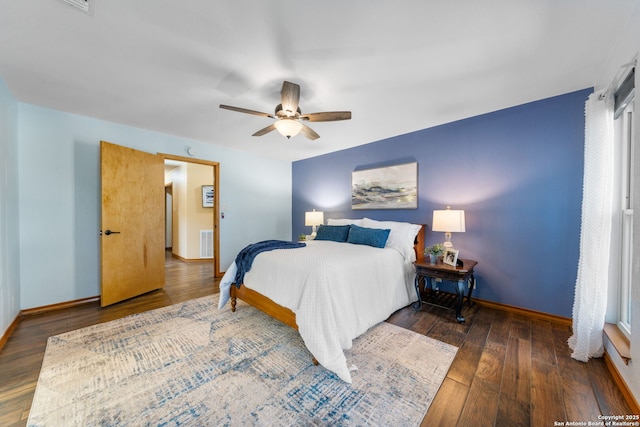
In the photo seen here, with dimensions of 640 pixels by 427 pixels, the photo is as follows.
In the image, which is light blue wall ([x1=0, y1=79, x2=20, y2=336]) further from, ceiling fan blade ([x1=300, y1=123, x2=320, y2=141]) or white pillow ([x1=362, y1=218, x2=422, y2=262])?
white pillow ([x1=362, y1=218, x2=422, y2=262])

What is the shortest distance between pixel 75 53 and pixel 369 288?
3.20 m

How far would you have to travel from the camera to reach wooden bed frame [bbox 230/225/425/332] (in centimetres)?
208

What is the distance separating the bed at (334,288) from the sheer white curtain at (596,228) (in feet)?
4.86

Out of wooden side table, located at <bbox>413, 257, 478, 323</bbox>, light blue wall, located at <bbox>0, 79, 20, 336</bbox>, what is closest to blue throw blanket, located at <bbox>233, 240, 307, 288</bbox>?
wooden side table, located at <bbox>413, 257, 478, 323</bbox>

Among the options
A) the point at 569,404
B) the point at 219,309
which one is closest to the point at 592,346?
the point at 569,404

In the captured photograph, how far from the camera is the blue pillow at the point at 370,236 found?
3014mm

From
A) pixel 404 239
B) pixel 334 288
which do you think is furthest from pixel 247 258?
pixel 404 239

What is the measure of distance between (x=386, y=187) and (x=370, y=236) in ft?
3.80

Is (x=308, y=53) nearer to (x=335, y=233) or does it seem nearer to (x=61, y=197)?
(x=335, y=233)

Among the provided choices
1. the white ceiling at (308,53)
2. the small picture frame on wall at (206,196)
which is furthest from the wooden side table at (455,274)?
the small picture frame on wall at (206,196)

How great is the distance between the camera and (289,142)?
13.4 feet

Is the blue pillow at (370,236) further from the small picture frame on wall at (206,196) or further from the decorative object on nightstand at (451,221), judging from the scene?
the small picture frame on wall at (206,196)

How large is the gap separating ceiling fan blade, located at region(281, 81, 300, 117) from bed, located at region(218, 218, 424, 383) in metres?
1.42

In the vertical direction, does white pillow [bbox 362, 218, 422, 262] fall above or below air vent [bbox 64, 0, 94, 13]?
below
